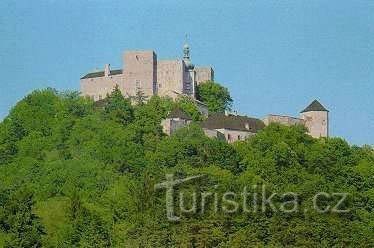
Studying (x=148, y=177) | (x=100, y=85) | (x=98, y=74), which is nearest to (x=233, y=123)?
(x=100, y=85)

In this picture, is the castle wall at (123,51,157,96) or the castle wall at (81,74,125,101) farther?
the castle wall at (81,74,125,101)

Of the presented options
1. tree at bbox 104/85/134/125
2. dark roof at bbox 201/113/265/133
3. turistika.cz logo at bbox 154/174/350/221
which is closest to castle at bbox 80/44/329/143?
dark roof at bbox 201/113/265/133

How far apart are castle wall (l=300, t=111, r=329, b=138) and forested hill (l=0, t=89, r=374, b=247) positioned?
11.9 feet

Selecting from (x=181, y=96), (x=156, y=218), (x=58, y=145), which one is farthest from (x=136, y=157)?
(x=156, y=218)

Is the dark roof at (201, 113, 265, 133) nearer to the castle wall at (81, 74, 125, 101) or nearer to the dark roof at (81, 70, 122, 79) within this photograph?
the castle wall at (81, 74, 125, 101)

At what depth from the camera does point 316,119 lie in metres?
88.9

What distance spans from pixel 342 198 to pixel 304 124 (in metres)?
24.6

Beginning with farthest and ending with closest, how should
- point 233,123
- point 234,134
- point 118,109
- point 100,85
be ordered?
1. point 100,85
2. point 233,123
3. point 234,134
4. point 118,109

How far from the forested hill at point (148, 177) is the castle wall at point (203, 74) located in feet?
35.5

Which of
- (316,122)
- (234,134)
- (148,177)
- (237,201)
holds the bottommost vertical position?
(237,201)

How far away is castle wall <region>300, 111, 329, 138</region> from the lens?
290ft

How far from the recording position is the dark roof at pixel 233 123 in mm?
83550

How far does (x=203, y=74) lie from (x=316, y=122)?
39.9ft

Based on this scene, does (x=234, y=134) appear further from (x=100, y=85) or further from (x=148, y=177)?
(x=148, y=177)
